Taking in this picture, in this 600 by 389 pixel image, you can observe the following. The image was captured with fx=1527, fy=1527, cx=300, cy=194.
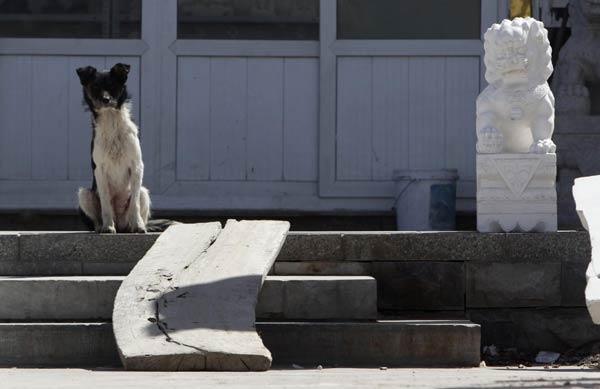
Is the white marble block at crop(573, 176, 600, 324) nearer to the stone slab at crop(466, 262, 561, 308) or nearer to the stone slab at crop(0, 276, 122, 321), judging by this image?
the stone slab at crop(466, 262, 561, 308)

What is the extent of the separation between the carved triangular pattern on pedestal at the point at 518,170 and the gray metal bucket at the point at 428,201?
246 cm

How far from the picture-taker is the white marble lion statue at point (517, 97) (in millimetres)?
9664

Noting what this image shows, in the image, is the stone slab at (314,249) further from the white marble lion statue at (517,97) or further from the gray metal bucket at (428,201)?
the gray metal bucket at (428,201)

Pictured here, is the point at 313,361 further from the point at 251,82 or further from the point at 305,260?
the point at 251,82

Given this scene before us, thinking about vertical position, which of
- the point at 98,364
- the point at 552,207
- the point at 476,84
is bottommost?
the point at 98,364

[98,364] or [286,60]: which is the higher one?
[286,60]

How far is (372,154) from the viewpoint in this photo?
12711 mm

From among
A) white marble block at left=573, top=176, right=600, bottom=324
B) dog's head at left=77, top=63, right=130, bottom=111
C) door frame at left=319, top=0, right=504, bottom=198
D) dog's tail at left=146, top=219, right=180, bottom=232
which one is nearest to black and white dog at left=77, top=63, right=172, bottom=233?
dog's head at left=77, top=63, right=130, bottom=111

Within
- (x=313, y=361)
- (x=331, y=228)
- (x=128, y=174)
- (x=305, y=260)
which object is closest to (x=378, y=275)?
(x=305, y=260)

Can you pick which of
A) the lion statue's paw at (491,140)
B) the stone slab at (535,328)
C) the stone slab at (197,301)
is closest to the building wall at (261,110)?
the lion statue's paw at (491,140)

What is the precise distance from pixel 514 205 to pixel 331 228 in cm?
318

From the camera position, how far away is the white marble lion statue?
9.66m

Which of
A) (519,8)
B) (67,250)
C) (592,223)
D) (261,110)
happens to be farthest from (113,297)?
(519,8)

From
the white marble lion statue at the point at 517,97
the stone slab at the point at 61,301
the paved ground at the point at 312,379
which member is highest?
the white marble lion statue at the point at 517,97
